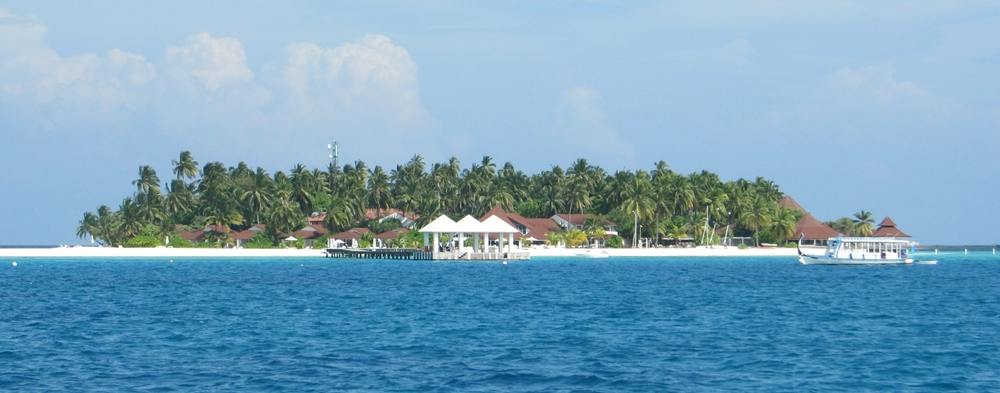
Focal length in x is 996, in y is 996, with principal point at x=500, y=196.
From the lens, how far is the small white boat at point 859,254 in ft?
278

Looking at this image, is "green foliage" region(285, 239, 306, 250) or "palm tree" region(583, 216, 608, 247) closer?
"green foliage" region(285, 239, 306, 250)

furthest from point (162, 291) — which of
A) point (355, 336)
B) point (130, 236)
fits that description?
point (130, 236)

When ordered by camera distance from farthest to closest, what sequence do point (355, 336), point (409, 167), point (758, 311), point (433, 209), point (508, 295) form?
point (409, 167), point (433, 209), point (508, 295), point (758, 311), point (355, 336)

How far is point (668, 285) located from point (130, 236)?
8241 centimetres

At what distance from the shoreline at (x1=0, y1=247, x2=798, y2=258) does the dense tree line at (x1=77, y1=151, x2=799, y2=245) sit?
5.11 m

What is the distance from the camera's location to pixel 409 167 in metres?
140

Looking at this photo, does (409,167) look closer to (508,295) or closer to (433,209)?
(433,209)

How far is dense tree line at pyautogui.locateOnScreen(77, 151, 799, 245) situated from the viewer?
117m

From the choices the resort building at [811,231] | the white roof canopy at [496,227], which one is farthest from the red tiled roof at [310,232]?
the resort building at [811,231]

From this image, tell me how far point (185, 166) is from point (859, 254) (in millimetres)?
86342

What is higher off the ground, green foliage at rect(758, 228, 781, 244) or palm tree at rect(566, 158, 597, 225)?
palm tree at rect(566, 158, 597, 225)

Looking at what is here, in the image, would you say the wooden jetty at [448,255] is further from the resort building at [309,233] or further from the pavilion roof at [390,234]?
the resort building at [309,233]

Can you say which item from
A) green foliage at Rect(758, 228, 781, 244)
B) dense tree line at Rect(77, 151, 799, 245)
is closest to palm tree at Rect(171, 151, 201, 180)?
dense tree line at Rect(77, 151, 799, 245)

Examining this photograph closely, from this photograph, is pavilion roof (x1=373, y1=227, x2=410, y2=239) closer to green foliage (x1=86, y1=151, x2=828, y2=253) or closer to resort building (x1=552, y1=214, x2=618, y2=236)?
green foliage (x1=86, y1=151, x2=828, y2=253)
